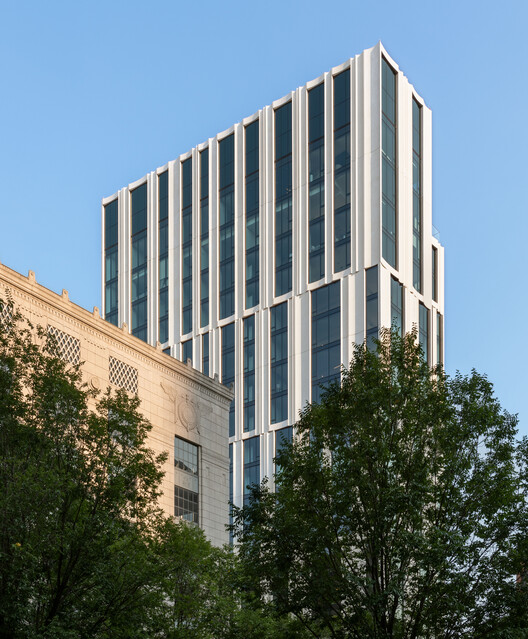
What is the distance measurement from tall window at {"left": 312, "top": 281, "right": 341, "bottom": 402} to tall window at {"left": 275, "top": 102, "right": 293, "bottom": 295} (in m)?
4.56

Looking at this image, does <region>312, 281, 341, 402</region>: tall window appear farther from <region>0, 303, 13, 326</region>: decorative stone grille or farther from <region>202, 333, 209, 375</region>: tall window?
<region>0, 303, 13, 326</region>: decorative stone grille

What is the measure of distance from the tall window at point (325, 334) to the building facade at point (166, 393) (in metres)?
26.3

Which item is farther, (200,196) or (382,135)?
(200,196)

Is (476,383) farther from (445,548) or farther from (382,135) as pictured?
(382,135)

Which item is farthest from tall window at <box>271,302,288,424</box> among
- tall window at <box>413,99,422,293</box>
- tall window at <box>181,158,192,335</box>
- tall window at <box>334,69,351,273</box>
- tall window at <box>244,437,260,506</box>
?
tall window at <box>413,99,422,293</box>

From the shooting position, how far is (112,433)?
29.5 meters

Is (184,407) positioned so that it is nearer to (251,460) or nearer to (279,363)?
(251,460)

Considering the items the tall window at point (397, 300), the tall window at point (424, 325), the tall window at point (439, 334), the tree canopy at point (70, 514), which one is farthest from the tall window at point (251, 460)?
the tree canopy at point (70, 514)

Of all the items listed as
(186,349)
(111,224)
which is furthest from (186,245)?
(111,224)

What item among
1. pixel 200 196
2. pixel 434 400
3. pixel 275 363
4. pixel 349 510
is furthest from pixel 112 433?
Result: pixel 200 196

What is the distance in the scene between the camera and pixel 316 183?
3580 inches

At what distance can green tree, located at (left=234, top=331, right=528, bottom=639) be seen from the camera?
27031 mm

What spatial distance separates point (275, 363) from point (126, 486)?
6253cm

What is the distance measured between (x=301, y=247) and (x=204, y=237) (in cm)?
1496
